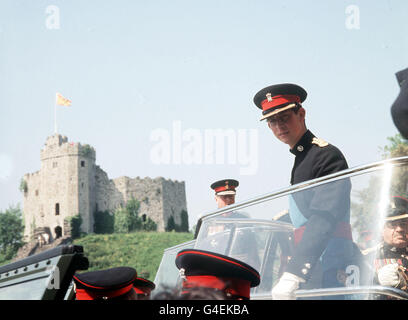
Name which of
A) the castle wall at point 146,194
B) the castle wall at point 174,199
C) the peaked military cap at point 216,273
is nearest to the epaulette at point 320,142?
the peaked military cap at point 216,273

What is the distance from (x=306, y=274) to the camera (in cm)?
191

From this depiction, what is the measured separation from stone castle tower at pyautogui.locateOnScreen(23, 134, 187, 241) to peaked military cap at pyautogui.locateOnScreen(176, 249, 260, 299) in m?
50.5

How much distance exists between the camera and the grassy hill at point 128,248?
45969 millimetres

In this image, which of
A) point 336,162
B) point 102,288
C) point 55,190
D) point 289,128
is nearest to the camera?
point 102,288

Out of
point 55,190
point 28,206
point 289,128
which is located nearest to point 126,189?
point 55,190

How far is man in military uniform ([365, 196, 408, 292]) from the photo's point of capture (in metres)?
1.88

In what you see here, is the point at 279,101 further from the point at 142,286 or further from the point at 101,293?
the point at 101,293

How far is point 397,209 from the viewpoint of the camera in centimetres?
203

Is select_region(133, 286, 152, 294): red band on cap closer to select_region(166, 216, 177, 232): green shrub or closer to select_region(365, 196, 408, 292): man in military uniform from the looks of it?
select_region(365, 196, 408, 292): man in military uniform

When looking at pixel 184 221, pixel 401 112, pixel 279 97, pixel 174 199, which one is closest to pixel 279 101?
pixel 279 97

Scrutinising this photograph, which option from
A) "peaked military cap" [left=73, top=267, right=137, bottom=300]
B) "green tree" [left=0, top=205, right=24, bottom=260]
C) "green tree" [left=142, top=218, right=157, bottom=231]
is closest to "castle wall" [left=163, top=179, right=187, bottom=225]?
"green tree" [left=142, top=218, right=157, bottom=231]
